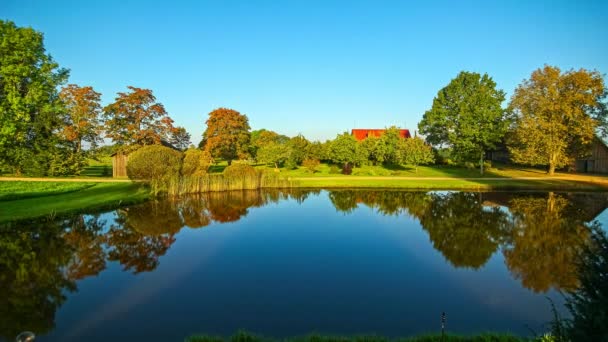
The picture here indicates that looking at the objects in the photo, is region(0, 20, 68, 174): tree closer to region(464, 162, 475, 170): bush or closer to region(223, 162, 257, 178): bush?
region(223, 162, 257, 178): bush

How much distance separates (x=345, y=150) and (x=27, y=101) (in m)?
35.7

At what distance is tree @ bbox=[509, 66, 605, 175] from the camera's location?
128ft

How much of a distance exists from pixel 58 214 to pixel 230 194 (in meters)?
13.2

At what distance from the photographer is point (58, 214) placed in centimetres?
1727

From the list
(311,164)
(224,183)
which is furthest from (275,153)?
(224,183)

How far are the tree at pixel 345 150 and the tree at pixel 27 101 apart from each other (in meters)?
33.3

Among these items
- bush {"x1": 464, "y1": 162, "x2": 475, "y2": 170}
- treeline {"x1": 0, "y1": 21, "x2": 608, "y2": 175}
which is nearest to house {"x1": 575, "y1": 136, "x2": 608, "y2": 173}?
treeline {"x1": 0, "y1": 21, "x2": 608, "y2": 175}

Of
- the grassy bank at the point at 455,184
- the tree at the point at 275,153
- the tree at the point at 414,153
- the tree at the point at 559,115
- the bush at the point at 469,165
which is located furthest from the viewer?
the tree at the point at 275,153

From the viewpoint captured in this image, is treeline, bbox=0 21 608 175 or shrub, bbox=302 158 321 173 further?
shrub, bbox=302 158 321 173

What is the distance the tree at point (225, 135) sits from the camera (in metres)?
49.5

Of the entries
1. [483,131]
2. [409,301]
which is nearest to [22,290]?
[409,301]

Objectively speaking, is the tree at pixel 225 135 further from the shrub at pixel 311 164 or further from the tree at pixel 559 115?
the tree at pixel 559 115

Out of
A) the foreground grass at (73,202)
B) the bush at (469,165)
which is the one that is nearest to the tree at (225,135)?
the foreground grass at (73,202)

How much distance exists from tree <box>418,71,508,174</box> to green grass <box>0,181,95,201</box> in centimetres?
4421
